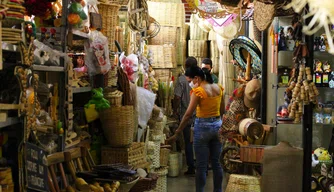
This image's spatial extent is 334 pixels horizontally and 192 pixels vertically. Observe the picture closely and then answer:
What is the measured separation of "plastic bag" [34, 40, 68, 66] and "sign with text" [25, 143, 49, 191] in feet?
2.38

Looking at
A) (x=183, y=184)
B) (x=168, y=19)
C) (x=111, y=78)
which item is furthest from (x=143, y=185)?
(x=168, y=19)

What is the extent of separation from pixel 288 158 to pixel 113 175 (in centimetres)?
151

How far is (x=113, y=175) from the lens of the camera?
4562 mm

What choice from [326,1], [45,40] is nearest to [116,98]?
[45,40]

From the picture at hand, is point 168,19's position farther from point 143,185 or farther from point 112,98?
point 143,185

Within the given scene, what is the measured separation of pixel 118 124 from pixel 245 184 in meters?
1.59

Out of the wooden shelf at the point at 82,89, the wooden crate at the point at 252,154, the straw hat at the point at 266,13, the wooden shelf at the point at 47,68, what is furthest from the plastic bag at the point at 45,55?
the wooden crate at the point at 252,154

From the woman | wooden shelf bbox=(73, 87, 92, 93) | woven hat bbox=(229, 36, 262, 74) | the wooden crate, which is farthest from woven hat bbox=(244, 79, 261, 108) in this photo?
wooden shelf bbox=(73, 87, 92, 93)

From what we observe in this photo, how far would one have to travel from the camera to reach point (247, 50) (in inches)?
302

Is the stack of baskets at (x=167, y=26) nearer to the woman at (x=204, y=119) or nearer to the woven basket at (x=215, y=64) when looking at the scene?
the woven basket at (x=215, y=64)

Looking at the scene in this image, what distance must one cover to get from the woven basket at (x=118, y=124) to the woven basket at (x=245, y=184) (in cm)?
130

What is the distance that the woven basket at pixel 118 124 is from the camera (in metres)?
5.34

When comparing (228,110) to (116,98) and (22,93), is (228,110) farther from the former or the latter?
(22,93)

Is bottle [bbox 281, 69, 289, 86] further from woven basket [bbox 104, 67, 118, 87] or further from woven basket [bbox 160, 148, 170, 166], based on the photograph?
woven basket [bbox 160, 148, 170, 166]
